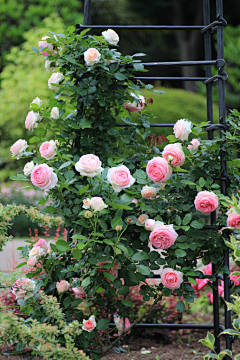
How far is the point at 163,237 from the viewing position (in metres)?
1.49

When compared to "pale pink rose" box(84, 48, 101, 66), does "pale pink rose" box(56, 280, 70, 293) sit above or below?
below

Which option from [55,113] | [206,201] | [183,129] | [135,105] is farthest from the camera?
[135,105]

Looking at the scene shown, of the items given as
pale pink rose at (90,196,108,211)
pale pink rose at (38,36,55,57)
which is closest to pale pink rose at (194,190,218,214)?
pale pink rose at (90,196,108,211)

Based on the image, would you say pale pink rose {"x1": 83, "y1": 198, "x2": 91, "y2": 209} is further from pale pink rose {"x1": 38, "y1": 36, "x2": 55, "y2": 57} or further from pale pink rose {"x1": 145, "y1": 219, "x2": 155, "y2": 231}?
pale pink rose {"x1": 38, "y1": 36, "x2": 55, "y2": 57}

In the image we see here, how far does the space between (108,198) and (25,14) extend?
1036cm

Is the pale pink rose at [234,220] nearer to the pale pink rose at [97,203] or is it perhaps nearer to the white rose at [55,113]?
the pale pink rose at [97,203]

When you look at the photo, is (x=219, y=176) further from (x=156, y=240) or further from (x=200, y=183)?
(x=156, y=240)

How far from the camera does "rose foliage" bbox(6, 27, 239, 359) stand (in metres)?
1.51

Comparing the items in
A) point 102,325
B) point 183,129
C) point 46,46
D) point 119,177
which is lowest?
point 102,325

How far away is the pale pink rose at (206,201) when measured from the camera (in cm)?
154

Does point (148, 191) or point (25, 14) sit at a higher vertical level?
point (25, 14)

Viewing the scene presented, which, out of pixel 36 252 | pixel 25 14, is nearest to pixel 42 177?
pixel 36 252

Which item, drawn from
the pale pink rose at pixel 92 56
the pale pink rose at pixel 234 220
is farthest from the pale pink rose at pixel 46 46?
the pale pink rose at pixel 234 220

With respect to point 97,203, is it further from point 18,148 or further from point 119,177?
point 18,148
